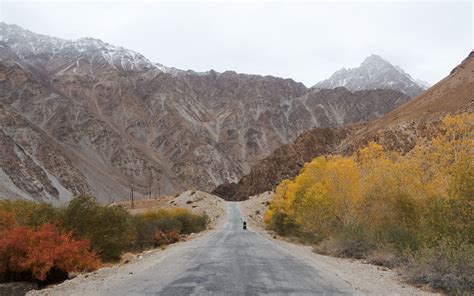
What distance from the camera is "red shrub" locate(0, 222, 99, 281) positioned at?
1930cm

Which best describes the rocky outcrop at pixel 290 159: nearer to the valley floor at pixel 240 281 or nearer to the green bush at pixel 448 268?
the valley floor at pixel 240 281

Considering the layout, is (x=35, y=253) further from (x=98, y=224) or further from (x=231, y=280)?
(x=98, y=224)

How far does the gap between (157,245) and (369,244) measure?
86.0ft

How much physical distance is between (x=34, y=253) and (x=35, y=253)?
4 centimetres

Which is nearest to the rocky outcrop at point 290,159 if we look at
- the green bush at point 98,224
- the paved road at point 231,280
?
the green bush at point 98,224

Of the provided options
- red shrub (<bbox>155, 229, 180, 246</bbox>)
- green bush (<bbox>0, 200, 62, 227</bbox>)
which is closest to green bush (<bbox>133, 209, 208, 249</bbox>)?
red shrub (<bbox>155, 229, 180, 246</bbox>)

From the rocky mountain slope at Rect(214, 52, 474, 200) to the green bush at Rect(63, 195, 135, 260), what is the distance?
4176 cm

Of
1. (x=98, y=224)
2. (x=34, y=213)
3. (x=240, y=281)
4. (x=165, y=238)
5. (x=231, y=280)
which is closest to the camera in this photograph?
(x=240, y=281)

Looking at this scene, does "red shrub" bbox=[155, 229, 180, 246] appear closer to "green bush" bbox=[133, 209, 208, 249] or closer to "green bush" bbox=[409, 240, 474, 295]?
"green bush" bbox=[133, 209, 208, 249]

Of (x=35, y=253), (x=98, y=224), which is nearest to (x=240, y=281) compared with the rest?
(x=35, y=253)

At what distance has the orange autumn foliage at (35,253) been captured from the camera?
19297 mm

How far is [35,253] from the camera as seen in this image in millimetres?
19344

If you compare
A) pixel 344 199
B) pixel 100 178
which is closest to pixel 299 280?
pixel 344 199

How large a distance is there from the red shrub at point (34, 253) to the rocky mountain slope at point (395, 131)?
162 ft
